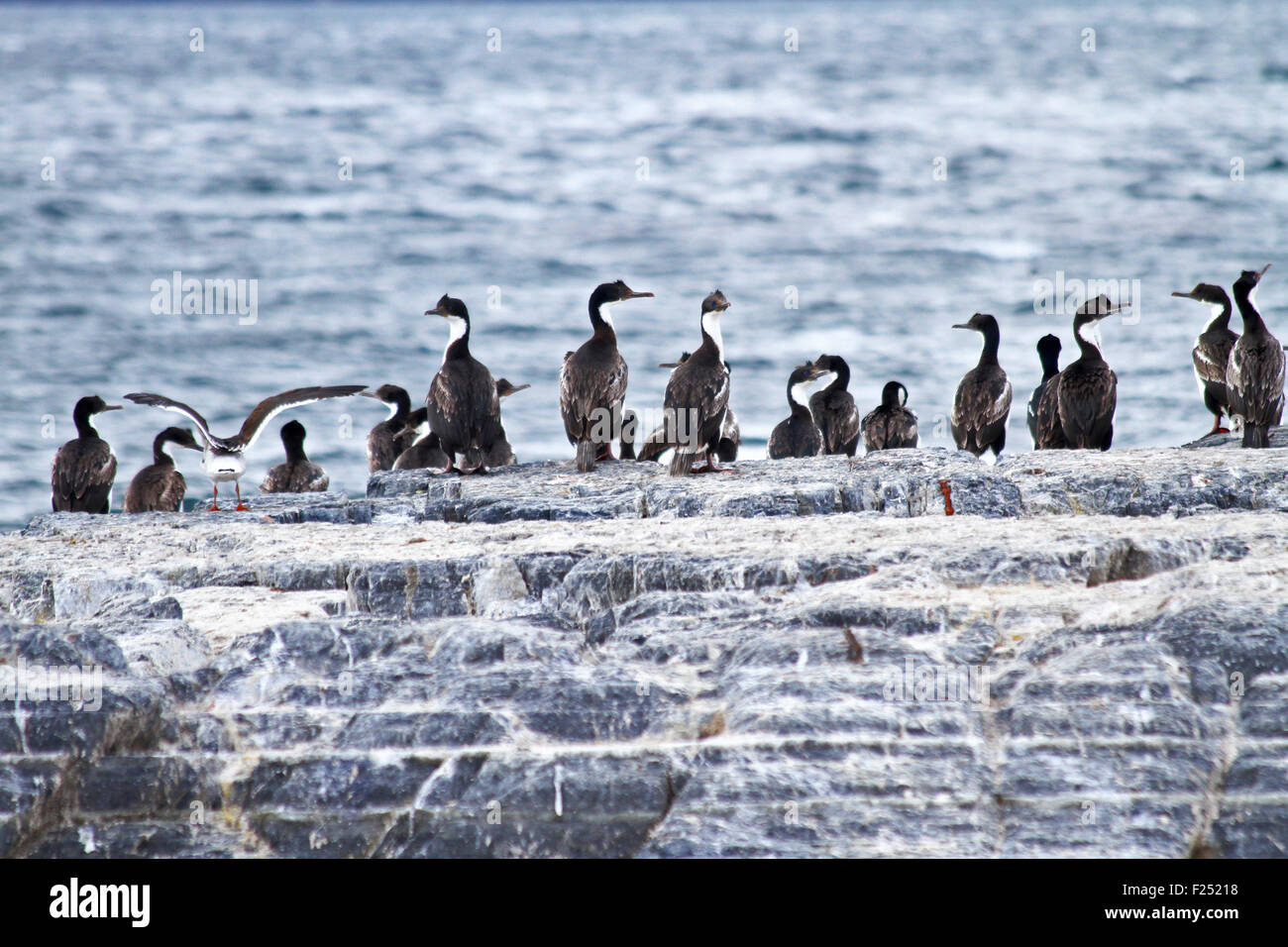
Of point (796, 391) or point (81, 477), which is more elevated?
point (796, 391)

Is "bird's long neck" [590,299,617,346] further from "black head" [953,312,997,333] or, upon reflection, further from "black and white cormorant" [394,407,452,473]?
"black head" [953,312,997,333]

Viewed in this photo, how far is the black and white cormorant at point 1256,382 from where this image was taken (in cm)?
1114

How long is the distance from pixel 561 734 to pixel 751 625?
4.05ft

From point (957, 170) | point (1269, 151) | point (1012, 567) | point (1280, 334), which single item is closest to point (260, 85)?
point (957, 170)

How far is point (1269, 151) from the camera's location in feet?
167

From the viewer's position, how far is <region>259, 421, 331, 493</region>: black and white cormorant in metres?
14.0

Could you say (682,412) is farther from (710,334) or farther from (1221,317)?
(1221,317)

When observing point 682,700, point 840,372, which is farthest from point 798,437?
point 682,700

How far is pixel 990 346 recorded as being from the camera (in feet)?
46.2

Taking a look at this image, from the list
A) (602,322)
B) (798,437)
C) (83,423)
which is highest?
(602,322)

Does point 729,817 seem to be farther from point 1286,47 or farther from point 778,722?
point 1286,47

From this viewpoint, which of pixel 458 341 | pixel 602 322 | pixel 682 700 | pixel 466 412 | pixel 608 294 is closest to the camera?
pixel 682 700

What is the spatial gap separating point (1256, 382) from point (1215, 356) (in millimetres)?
1953

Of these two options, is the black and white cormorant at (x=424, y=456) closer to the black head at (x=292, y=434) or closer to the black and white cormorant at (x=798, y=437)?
the black head at (x=292, y=434)
